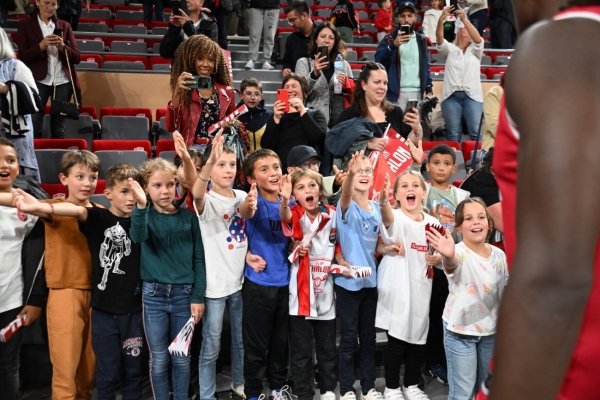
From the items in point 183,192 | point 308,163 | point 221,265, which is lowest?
point 221,265

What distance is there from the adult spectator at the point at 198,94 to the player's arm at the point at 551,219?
436cm

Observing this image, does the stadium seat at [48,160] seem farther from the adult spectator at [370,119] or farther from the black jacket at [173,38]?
the adult spectator at [370,119]

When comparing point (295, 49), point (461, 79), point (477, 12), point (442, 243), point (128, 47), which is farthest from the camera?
point (477, 12)

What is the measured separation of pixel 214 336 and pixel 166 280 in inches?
19.4

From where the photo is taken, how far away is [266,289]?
420 centimetres

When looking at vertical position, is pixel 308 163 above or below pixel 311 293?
above

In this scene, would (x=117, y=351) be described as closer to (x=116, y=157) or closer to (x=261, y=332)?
(x=261, y=332)

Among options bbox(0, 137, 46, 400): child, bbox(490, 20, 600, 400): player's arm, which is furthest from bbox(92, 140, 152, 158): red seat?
bbox(490, 20, 600, 400): player's arm

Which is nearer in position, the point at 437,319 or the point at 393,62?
the point at 437,319

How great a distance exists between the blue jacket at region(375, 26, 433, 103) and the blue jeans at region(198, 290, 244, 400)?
11.0 ft

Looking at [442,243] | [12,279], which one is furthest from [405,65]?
[12,279]

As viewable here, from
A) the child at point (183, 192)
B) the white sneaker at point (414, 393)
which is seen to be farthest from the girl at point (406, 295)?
the child at point (183, 192)

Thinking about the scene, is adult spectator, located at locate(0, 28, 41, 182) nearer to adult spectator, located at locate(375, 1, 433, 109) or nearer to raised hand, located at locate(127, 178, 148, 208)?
raised hand, located at locate(127, 178, 148, 208)

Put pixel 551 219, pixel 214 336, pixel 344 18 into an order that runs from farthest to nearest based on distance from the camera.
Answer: pixel 344 18, pixel 214 336, pixel 551 219
